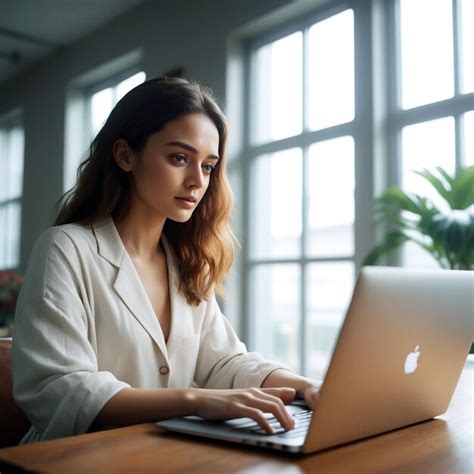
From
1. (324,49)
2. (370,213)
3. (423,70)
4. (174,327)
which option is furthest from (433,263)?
(174,327)

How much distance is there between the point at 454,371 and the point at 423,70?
2873 millimetres

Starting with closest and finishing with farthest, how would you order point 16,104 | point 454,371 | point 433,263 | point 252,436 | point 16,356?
1. point 252,436
2. point 454,371
3. point 16,356
4. point 433,263
5. point 16,104

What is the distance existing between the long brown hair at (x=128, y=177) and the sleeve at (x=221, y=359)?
3.3 inches

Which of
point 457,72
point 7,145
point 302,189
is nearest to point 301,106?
point 302,189

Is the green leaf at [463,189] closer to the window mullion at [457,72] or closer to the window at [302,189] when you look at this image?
the window mullion at [457,72]

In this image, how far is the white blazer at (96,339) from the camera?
1144 mm

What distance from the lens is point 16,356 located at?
1223 mm

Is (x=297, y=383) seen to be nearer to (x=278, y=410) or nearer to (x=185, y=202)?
(x=278, y=410)

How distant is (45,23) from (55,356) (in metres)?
5.60

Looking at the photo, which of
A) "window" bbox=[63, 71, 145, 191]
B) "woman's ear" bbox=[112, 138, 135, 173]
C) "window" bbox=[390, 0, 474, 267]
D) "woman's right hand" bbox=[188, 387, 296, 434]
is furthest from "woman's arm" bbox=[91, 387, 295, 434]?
"window" bbox=[63, 71, 145, 191]

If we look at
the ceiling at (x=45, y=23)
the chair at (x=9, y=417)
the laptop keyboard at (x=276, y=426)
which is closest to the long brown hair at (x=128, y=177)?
the chair at (x=9, y=417)

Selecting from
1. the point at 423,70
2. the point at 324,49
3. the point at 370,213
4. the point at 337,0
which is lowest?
the point at 370,213

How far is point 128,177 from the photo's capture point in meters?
1.65

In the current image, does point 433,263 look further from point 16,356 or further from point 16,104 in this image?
point 16,104
